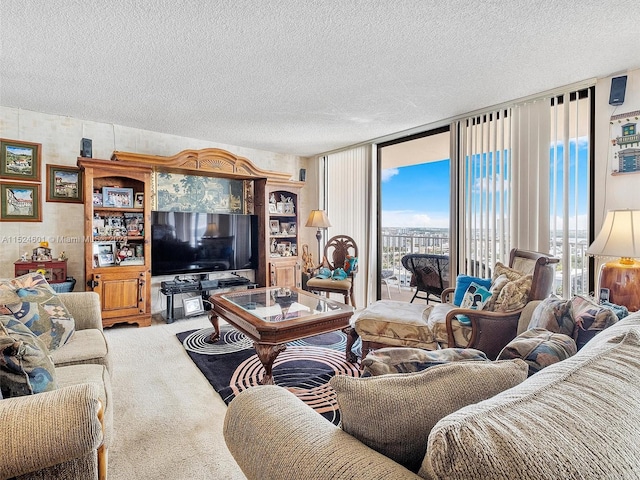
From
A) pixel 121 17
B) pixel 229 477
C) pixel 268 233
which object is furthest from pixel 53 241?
pixel 229 477

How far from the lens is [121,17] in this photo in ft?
6.63

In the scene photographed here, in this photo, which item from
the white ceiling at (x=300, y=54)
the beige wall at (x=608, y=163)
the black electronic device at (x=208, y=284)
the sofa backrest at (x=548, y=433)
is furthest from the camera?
the black electronic device at (x=208, y=284)

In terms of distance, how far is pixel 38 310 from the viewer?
2.00m

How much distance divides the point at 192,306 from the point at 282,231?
1779 millimetres

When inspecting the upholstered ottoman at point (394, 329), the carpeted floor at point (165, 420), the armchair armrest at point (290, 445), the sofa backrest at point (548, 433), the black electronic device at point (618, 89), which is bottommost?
the carpeted floor at point (165, 420)

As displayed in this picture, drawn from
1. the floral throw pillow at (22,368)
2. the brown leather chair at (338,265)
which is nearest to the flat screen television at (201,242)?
the brown leather chair at (338,265)

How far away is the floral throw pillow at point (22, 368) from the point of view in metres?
1.15

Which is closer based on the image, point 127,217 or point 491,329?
point 491,329

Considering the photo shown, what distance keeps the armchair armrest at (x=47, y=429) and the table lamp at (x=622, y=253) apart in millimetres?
2806

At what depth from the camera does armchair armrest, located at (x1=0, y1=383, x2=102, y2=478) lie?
0.93m

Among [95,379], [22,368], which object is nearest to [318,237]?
[95,379]

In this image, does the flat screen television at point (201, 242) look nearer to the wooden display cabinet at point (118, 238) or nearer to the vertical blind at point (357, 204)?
the wooden display cabinet at point (118, 238)

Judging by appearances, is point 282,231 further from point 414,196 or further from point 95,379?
point 95,379

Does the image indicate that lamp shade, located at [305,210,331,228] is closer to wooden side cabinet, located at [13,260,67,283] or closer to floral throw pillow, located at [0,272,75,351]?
wooden side cabinet, located at [13,260,67,283]
